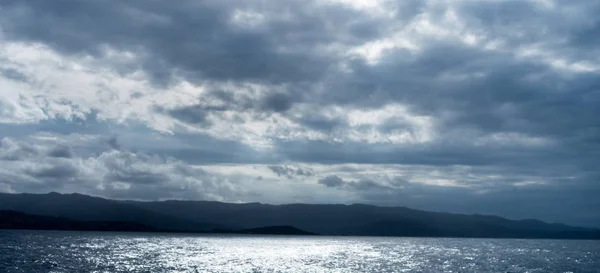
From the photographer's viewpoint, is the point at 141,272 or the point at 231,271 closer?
the point at 141,272

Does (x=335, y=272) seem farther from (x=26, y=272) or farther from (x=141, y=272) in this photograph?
(x=26, y=272)

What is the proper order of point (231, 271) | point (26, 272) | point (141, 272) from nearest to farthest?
point (26, 272), point (141, 272), point (231, 271)

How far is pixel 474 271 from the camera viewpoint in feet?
496

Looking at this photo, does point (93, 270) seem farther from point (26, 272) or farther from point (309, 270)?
point (309, 270)

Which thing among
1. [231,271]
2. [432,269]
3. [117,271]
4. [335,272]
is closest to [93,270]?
[117,271]

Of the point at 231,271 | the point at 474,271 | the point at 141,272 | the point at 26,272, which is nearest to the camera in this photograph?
the point at 26,272

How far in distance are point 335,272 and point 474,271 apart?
40.4 metres

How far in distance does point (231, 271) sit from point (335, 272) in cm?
2806

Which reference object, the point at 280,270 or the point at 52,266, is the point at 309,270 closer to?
the point at 280,270

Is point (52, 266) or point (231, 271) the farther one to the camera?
point (231, 271)

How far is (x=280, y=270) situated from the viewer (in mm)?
149375

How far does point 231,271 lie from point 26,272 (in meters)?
49.5

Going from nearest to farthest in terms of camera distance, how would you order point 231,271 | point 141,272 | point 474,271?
point 141,272 < point 231,271 < point 474,271

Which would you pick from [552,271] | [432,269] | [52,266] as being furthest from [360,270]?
[52,266]
